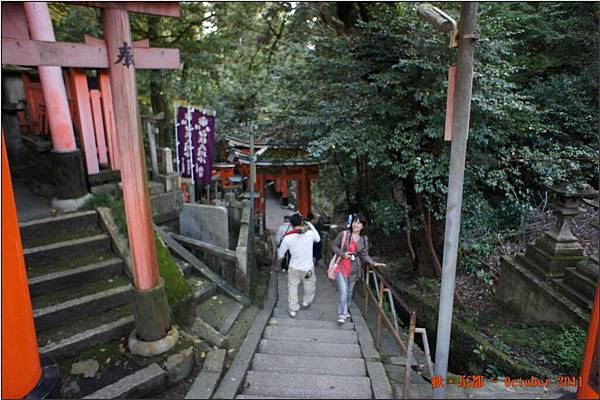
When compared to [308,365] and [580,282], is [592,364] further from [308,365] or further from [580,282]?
[580,282]

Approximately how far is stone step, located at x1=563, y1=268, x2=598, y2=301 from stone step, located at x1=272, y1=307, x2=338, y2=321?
405 cm

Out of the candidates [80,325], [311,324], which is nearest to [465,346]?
[311,324]

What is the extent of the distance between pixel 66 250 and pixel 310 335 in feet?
12.3

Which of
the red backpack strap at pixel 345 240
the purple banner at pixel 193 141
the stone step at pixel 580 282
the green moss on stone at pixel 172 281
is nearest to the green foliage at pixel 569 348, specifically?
the stone step at pixel 580 282

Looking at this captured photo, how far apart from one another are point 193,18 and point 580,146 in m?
12.8

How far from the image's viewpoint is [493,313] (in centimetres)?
804

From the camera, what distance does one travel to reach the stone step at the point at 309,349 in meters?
5.11

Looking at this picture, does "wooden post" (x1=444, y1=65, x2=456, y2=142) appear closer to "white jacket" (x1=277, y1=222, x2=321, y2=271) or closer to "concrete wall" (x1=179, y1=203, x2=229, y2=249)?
"white jacket" (x1=277, y1=222, x2=321, y2=271)

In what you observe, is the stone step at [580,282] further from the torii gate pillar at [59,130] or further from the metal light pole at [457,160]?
the torii gate pillar at [59,130]

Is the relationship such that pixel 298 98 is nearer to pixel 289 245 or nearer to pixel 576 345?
pixel 289 245

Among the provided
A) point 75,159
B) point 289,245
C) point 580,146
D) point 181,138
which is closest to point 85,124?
point 75,159

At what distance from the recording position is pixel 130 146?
3838 mm

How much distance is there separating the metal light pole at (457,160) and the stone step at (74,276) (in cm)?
444

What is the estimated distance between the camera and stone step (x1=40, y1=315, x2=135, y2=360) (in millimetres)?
4168
